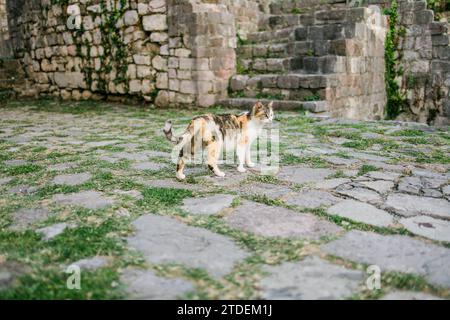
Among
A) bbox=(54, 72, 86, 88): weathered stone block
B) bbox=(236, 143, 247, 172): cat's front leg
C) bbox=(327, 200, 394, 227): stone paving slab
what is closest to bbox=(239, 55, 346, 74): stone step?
bbox=(54, 72, 86, 88): weathered stone block

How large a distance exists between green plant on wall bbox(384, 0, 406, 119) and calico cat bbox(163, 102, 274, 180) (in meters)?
7.34

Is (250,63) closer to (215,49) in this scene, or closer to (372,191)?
(215,49)

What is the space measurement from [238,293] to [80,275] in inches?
26.4

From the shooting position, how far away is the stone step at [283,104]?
7199mm

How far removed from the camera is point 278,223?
2.44 m

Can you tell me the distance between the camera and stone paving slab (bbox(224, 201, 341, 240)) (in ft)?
7.55

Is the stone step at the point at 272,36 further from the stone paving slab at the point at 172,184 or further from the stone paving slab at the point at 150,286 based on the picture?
the stone paving slab at the point at 150,286

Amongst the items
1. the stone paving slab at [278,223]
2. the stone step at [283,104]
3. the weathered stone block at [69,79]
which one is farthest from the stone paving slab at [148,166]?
the weathered stone block at [69,79]

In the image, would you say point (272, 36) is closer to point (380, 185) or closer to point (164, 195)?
point (380, 185)

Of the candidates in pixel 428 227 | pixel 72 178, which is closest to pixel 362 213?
pixel 428 227

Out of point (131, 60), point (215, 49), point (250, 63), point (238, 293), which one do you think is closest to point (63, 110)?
point (131, 60)

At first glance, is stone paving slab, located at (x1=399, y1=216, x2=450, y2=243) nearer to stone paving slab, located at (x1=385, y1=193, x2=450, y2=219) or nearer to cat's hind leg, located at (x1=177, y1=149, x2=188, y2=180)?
stone paving slab, located at (x1=385, y1=193, x2=450, y2=219)
